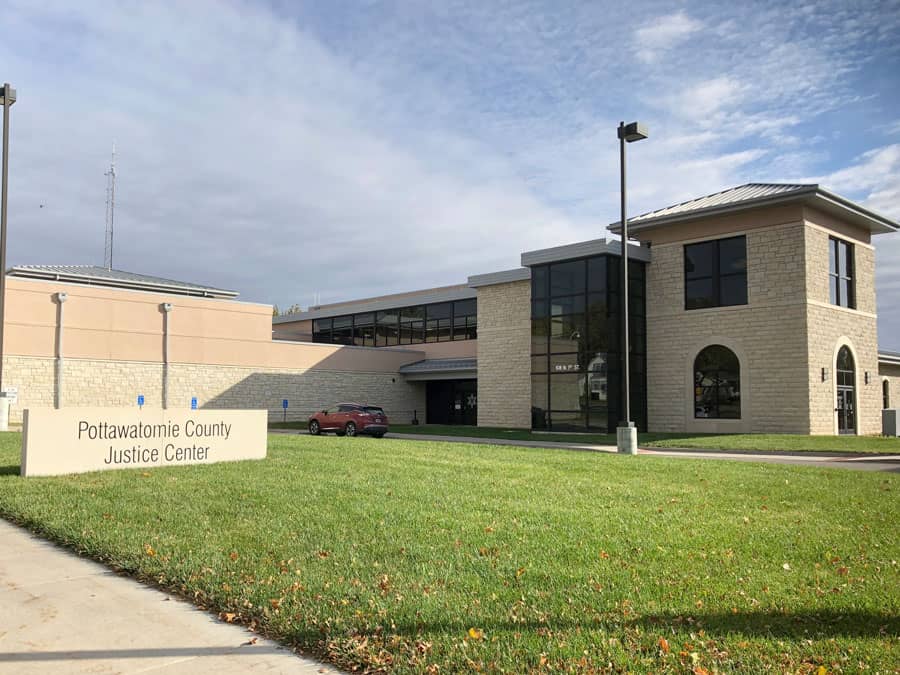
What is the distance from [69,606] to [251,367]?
1357 inches

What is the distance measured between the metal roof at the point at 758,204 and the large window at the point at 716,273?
134cm

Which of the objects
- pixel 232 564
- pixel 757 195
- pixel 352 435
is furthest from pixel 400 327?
pixel 232 564

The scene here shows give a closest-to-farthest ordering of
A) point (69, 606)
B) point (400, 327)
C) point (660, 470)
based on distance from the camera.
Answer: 1. point (69, 606)
2. point (660, 470)
3. point (400, 327)

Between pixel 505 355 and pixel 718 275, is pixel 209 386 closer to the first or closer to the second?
pixel 505 355

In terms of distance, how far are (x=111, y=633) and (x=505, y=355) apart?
3127cm

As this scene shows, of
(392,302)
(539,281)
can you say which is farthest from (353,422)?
(392,302)

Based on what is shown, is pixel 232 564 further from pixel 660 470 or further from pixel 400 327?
pixel 400 327

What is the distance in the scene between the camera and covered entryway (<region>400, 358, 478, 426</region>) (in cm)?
4222

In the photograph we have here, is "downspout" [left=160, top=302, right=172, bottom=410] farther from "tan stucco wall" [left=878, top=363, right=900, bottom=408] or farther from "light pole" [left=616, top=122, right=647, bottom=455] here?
"tan stucco wall" [left=878, top=363, right=900, bottom=408]

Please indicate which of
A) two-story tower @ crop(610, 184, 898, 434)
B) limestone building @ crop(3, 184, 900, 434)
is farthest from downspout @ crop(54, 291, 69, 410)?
two-story tower @ crop(610, 184, 898, 434)

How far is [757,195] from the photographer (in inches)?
1103

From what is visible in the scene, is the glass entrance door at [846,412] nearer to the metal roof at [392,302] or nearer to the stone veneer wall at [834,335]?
the stone veneer wall at [834,335]

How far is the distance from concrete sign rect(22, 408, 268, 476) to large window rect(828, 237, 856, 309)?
22996 millimetres

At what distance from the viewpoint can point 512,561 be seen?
21.8 feet
